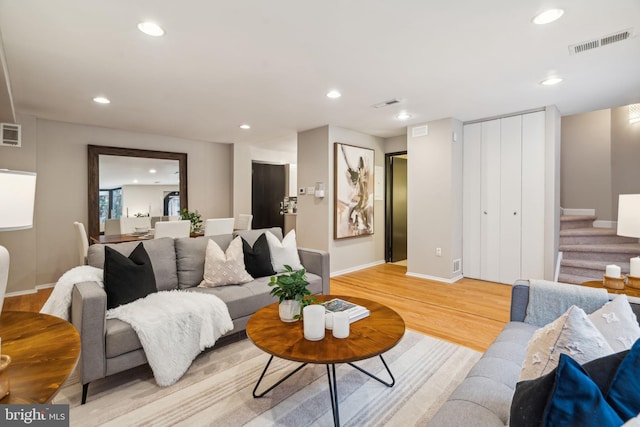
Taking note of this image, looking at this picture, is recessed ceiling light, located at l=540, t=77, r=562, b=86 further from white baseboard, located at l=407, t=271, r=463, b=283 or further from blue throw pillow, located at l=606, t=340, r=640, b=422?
blue throw pillow, located at l=606, t=340, r=640, b=422

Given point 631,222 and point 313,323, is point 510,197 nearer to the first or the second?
point 631,222

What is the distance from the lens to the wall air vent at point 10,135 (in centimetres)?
398

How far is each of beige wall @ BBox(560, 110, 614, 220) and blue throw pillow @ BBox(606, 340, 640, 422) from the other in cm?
583

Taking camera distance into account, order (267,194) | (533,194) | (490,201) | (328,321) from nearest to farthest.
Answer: (328,321) → (533,194) → (490,201) → (267,194)

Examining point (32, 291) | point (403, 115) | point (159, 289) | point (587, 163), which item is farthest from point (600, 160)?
point (32, 291)

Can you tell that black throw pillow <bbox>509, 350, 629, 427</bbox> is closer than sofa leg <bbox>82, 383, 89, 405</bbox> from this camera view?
Yes

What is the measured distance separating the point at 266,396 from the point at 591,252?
4.81m

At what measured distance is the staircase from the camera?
4113mm

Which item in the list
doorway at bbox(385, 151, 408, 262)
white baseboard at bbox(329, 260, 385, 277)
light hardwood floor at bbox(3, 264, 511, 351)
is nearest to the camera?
light hardwood floor at bbox(3, 264, 511, 351)

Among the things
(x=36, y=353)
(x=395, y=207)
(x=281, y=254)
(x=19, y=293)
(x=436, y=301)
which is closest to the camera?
(x=36, y=353)

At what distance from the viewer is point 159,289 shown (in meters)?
2.64

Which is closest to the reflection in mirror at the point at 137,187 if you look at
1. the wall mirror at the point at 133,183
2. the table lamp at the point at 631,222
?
the wall mirror at the point at 133,183

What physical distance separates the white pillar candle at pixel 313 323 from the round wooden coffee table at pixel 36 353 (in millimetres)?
972
